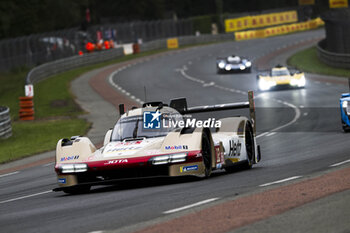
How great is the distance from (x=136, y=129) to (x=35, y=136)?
18.2 meters

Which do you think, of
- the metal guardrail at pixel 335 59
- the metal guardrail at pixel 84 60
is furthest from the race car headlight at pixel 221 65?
the metal guardrail at pixel 84 60

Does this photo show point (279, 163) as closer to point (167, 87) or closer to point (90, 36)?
point (167, 87)

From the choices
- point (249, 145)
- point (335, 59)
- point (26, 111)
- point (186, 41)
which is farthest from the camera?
point (186, 41)

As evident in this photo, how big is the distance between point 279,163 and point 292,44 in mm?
70653

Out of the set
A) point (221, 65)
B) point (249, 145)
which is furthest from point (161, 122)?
point (221, 65)

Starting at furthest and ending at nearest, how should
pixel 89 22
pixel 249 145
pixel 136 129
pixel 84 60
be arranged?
pixel 89 22 → pixel 84 60 → pixel 249 145 → pixel 136 129

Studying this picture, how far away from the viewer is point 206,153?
13.2 metres

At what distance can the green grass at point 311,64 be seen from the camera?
53338 millimetres

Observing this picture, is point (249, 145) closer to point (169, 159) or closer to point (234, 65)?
point (169, 159)

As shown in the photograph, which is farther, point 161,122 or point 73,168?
point 161,122

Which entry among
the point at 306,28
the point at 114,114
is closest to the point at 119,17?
the point at 306,28

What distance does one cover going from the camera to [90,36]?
75.1 meters

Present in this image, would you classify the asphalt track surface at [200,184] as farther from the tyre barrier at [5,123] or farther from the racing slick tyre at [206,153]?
the tyre barrier at [5,123]

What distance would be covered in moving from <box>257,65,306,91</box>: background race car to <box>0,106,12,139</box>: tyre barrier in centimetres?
1616
